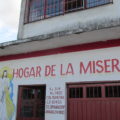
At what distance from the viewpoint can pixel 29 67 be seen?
8898mm

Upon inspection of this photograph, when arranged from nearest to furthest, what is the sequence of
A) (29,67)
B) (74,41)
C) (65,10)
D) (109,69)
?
(109,69)
(74,41)
(65,10)
(29,67)

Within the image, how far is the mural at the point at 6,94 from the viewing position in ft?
29.2

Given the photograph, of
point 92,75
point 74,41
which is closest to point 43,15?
point 74,41

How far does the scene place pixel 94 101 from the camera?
721 cm

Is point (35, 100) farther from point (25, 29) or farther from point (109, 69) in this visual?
point (109, 69)

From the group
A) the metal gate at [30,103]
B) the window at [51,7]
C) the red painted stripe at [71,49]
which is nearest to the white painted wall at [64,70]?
the red painted stripe at [71,49]

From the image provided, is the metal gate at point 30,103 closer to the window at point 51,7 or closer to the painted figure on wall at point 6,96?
the painted figure on wall at point 6,96

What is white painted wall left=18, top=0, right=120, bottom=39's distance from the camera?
23.7 feet

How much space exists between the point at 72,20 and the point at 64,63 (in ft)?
5.46

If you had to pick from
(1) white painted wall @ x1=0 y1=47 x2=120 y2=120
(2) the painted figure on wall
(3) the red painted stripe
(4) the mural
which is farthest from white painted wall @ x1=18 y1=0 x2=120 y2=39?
(2) the painted figure on wall

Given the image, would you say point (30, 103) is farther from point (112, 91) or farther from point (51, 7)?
point (51, 7)

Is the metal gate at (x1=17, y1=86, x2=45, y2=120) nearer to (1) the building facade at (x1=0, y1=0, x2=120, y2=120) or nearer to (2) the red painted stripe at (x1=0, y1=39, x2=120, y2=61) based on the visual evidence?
(1) the building facade at (x1=0, y1=0, x2=120, y2=120)

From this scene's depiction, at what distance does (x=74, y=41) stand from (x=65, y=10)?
4.86 ft

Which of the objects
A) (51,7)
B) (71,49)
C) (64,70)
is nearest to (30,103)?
(64,70)
